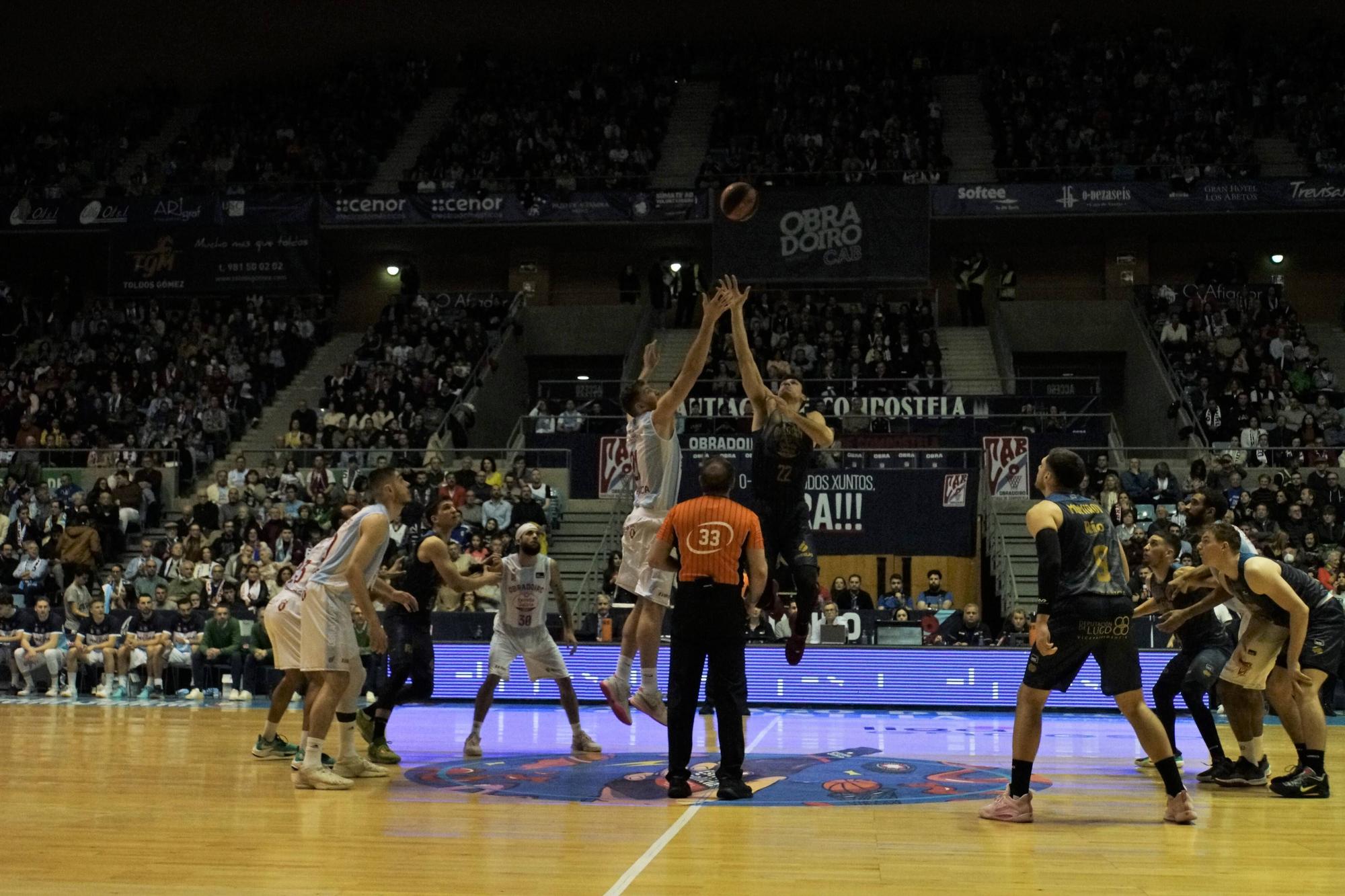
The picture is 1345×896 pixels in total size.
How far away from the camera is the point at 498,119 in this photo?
33.6m

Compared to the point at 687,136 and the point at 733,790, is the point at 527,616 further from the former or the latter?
the point at 687,136

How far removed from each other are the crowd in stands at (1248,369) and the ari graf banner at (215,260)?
59.3 feet

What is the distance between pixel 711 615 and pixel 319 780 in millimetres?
2704

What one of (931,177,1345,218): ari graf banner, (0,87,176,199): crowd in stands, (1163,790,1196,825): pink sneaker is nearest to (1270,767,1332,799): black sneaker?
(1163,790,1196,825): pink sneaker

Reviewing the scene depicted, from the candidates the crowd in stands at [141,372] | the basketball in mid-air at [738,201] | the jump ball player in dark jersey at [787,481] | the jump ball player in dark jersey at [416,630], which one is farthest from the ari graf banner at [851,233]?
the jump ball player in dark jersey at [787,481]

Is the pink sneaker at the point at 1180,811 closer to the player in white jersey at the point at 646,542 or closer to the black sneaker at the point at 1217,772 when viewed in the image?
the black sneaker at the point at 1217,772

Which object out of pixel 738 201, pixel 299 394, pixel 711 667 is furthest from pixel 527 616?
pixel 299 394

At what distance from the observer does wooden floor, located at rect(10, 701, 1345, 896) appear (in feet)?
19.5

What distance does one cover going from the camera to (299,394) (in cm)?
2977

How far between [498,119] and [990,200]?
1191cm

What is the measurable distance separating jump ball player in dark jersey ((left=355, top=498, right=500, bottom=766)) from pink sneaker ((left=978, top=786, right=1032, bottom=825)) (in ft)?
12.9

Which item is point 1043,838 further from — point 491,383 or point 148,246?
point 148,246

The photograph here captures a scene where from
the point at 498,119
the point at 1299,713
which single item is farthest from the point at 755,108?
the point at 1299,713

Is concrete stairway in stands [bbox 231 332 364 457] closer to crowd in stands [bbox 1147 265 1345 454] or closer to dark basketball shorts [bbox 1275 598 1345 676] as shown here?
crowd in stands [bbox 1147 265 1345 454]
